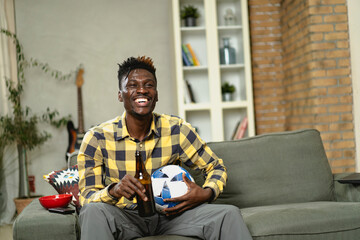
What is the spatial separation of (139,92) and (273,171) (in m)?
0.99

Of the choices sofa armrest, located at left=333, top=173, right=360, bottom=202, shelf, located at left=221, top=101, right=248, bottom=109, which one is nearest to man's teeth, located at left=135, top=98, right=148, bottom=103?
sofa armrest, located at left=333, top=173, right=360, bottom=202

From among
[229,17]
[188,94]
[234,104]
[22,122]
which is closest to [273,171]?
[234,104]

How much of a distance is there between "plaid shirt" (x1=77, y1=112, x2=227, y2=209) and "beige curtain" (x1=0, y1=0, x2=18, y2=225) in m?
2.59

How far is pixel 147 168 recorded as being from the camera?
2047 mm

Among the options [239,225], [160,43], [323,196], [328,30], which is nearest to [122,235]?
[239,225]

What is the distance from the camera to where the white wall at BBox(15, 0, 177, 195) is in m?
4.72

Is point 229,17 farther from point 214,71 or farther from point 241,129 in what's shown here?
point 241,129

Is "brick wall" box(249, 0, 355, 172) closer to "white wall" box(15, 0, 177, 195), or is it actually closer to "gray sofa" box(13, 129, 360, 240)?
"white wall" box(15, 0, 177, 195)

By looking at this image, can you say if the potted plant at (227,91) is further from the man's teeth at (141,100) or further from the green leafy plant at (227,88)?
the man's teeth at (141,100)

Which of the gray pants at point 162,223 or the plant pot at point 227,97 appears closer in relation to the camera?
the gray pants at point 162,223

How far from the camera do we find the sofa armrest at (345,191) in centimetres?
→ 241

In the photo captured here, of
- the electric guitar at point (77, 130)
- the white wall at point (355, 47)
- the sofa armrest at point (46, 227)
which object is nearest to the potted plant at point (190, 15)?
the electric guitar at point (77, 130)

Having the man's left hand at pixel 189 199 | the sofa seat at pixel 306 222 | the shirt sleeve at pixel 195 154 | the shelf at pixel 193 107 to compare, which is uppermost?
the shelf at pixel 193 107

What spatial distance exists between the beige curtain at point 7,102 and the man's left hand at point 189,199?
9.65 feet
